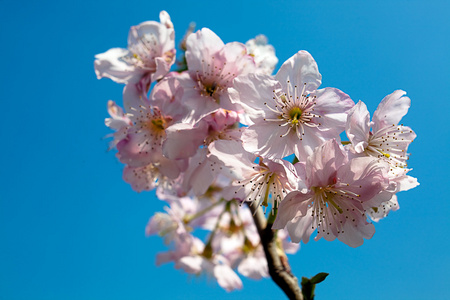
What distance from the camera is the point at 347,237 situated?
1.49 meters

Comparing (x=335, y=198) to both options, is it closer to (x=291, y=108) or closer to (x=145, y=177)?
(x=291, y=108)

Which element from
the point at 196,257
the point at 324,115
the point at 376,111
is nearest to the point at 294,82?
the point at 324,115

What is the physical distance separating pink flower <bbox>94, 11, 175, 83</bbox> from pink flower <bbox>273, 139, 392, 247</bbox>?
1.08 m

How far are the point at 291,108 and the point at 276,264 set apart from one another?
2.50ft

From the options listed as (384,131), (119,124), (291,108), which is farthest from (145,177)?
(384,131)

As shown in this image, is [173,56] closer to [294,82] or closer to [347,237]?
[294,82]

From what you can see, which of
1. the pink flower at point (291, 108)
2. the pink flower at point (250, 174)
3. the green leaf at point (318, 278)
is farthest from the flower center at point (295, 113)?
the green leaf at point (318, 278)

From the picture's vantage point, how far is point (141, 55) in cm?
224

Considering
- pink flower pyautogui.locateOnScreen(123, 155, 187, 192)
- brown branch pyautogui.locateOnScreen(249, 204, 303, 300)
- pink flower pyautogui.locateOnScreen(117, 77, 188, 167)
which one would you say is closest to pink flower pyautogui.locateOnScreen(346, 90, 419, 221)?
brown branch pyautogui.locateOnScreen(249, 204, 303, 300)

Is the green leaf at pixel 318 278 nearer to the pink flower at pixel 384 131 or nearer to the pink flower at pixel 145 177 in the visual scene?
the pink flower at pixel 384 131

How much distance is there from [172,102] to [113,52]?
69 centimetres

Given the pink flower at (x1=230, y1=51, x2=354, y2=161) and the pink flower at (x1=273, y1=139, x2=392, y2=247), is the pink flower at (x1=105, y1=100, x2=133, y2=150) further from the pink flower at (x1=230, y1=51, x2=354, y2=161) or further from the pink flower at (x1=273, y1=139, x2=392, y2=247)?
the pink flower at (x1=273, y1=139, x2=392, y2=247)

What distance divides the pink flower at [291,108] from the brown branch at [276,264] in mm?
392

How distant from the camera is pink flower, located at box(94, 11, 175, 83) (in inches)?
85.8
